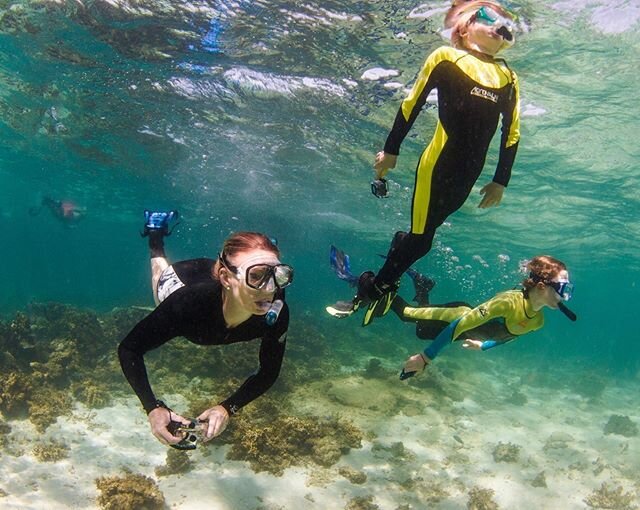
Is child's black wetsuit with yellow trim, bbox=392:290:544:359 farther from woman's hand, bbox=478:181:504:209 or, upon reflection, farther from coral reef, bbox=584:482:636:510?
coral reef, bbox=584:482:636:510

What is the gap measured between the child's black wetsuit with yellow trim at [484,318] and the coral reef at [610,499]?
539 centimetres

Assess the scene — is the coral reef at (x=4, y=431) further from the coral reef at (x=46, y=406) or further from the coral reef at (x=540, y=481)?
the coral reef at (x=540, y=481)

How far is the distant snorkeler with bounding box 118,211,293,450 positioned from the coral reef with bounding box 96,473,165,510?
3.79m

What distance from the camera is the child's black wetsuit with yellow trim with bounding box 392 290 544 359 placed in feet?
22.6

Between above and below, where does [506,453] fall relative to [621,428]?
above

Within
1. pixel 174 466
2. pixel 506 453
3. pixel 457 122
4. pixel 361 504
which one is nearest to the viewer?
pixel 457 122

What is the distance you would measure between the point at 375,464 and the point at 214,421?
690cm

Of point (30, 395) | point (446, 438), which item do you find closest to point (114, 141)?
point (30, 395)

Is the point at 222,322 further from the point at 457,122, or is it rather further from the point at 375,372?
the point at 375,372

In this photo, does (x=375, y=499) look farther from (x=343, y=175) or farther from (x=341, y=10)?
(x=343, y=175)

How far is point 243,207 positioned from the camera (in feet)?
136

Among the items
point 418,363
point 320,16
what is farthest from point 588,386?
point 320,16

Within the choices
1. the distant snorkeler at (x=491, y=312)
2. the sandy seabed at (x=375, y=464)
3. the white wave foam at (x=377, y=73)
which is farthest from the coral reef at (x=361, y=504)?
the white wave foam at (x=377, y=73)

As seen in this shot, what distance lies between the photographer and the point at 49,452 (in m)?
8.02
